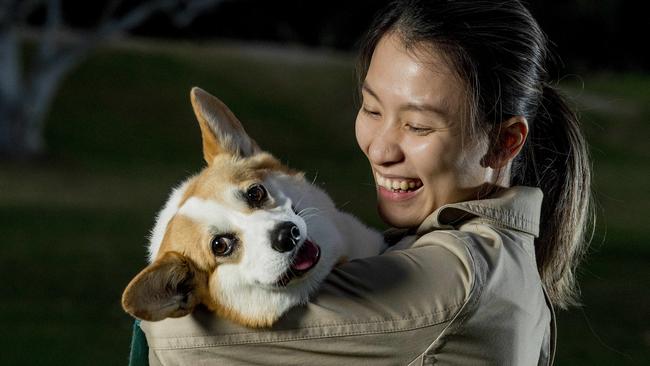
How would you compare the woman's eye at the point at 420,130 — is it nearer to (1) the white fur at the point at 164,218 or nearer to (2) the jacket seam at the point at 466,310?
(2) the jacket seam at the point at 466,310

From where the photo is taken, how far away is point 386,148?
2.47 meters

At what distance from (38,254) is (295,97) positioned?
1019 centimetres

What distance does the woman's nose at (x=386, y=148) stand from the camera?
2.47 m

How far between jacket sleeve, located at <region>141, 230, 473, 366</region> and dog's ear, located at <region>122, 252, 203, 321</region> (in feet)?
0.21

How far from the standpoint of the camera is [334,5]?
22.5 m

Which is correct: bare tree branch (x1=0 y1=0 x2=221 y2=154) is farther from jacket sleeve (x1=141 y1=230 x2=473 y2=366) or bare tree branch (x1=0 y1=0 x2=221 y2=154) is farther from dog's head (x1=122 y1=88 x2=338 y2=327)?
jacket sleeve (x1=141 y1=230 x2=473 y2=366)

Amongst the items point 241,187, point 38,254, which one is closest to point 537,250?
point 241,187

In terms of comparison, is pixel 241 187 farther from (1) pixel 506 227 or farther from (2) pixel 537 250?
(2) pixel 537 250

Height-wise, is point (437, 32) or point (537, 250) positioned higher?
point (437, 32)

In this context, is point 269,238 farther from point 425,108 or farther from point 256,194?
point 425,108

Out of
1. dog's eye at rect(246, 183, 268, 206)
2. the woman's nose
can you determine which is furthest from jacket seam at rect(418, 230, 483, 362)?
dog's eye at rect(246, 183, 268, 206)

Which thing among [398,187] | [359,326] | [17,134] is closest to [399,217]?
[398,187]

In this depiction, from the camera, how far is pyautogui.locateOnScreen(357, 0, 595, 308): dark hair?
2447 mm

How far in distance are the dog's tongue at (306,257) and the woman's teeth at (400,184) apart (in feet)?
1.03
